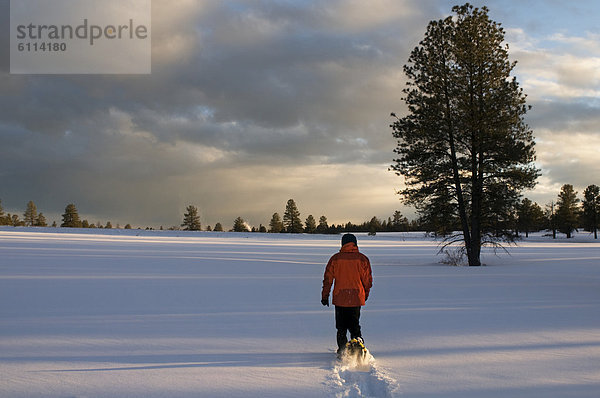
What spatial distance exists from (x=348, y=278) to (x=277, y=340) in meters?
1.83

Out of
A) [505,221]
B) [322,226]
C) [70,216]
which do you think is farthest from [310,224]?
[505,221]

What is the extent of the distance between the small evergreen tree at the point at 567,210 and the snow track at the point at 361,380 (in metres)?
88.6

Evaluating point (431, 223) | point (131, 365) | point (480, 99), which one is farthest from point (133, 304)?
point (480, 99)

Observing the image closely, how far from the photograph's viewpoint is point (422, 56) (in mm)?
23297

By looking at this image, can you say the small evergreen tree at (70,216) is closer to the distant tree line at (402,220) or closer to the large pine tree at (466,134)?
the distant tree line at (402,220)

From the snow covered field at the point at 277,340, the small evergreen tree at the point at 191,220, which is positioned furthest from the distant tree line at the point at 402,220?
the snow covered field at the point at 277,340

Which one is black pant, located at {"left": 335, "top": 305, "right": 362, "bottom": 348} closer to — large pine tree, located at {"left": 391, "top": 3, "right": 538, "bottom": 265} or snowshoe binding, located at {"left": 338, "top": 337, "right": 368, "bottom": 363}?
snowshoe binding, located at {"left": 338, "top": 337, "right": 368, "bottom": 363}

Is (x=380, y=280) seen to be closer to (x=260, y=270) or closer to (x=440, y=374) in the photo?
(x=260, y=270)

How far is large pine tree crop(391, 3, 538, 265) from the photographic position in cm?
2234

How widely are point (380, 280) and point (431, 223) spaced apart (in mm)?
9763

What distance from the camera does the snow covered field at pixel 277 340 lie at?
186 inches

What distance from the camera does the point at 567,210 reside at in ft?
262

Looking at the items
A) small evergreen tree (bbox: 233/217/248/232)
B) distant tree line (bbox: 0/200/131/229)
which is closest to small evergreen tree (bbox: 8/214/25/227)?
distant tree line (bbox: 0/200/131/229)

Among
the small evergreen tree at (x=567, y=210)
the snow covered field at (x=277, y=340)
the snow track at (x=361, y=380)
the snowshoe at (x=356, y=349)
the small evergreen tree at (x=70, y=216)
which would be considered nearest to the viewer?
the snow track at (x=361, y=380)
